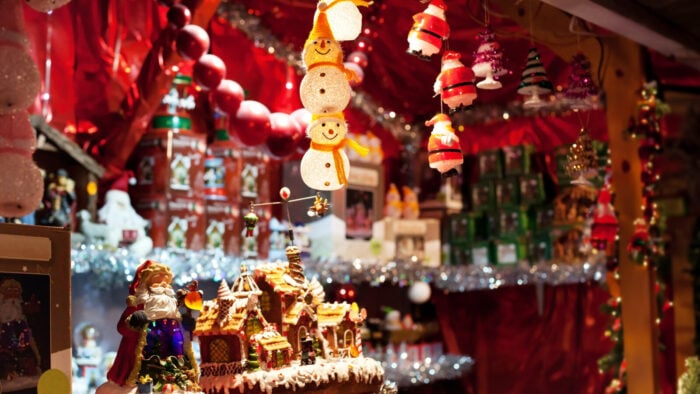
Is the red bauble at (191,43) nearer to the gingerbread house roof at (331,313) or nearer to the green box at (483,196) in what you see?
the gingerbread house roof at (331,313)

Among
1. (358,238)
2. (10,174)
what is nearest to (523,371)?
(358,238)

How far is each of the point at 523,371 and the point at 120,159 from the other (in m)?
3.33

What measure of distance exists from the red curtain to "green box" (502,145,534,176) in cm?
86

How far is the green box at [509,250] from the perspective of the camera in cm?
572

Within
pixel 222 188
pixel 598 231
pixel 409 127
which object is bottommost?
pixel 598 231

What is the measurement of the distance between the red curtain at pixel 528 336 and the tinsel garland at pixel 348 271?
183 millimetres

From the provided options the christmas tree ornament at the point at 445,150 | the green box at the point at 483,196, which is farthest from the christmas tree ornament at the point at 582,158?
the green box at the point at 483,196

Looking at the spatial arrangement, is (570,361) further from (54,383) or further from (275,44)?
(54,383)

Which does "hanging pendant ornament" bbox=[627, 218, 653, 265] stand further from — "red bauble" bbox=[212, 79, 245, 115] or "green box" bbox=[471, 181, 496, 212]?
"red bauble" bbox=[212, 79, 245, 115]

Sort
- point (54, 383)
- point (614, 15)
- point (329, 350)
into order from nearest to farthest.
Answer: point (54, 383) → point (329, 350) → point (614, 15)

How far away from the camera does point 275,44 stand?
16.0ft

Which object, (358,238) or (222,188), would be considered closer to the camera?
(222,188)

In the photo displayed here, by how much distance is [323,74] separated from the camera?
2545 millimetres

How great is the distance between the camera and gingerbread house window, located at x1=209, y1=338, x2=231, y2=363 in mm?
2613
